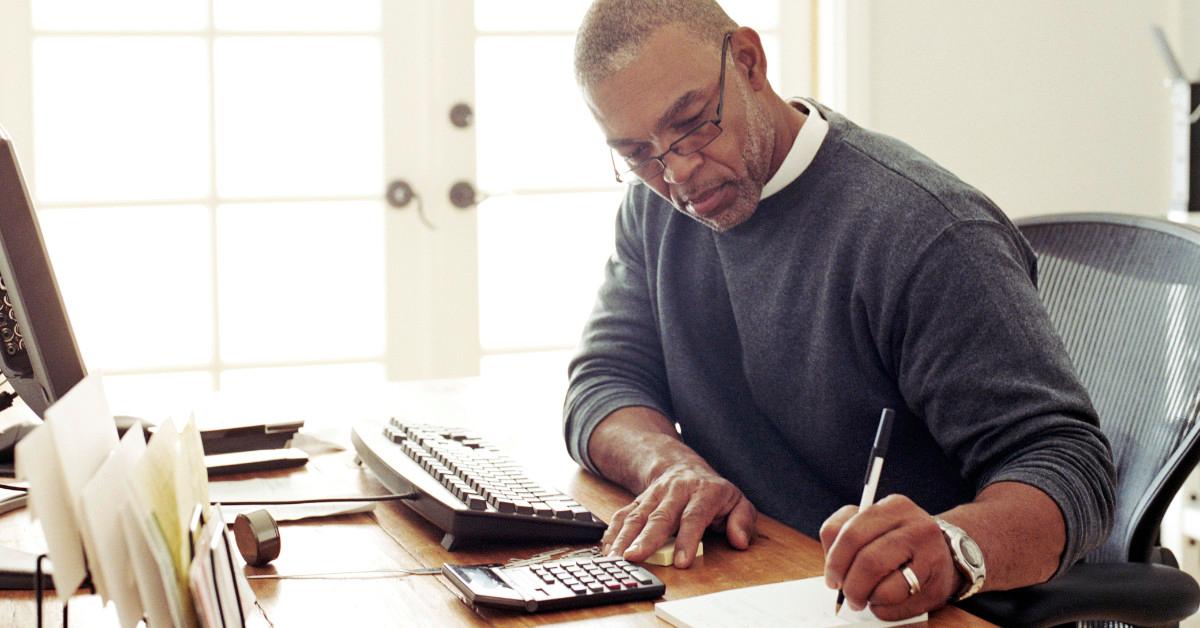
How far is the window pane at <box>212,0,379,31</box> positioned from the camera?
2803 mm

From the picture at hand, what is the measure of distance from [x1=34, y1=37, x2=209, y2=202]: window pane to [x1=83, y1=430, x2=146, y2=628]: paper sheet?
2.20 m

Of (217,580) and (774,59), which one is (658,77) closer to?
(217,580)

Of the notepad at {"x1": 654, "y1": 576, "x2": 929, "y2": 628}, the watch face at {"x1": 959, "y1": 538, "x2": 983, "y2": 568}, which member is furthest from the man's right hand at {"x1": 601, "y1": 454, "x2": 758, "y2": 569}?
the watch face at {"x1": 959, "y1": 538, "x2": 983, "y2": 568}

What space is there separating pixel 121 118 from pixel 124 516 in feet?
7.53

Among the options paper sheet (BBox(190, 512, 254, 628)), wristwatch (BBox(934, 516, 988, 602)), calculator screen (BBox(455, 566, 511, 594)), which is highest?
paper sheet (BBox(190, 512, 254, 628))

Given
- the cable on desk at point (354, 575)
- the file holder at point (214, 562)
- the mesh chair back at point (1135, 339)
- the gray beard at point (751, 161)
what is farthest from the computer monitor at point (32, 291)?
the mesh chair back at point (1135, 339)

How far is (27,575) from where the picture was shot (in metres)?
1.03

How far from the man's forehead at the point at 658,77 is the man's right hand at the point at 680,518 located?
0.40 metres

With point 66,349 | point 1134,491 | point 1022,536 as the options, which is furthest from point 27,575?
point 1134,491

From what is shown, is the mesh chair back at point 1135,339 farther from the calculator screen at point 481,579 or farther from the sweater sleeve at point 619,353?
the calculator screen at point 481,579

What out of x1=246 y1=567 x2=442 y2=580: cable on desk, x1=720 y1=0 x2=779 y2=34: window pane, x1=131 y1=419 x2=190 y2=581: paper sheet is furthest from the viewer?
x1=720 y1=0 x2=779 y2=34: window pane

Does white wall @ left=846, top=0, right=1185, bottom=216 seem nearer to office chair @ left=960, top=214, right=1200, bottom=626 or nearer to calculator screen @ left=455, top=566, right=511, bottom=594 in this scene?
office chair @ left=960, top=214, right=1200, bottom=626

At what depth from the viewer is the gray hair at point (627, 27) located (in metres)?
1.38

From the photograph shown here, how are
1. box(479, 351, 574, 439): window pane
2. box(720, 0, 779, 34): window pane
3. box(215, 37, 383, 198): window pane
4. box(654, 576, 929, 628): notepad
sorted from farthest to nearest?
box(720, 0, 779, 34): window pane
box(215, 37, 383, 198): window pane
box(479, 351, 574, 439): window pane
box(654, 576, 929, 628): notepad
